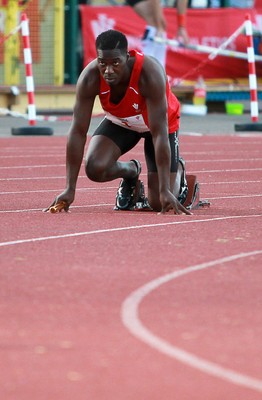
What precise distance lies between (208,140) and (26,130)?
2616 millimetres

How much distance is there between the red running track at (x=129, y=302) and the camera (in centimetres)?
516

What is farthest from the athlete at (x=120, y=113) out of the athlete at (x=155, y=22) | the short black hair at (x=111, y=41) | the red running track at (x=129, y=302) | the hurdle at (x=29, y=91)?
the athlete at (x=155, y=22)

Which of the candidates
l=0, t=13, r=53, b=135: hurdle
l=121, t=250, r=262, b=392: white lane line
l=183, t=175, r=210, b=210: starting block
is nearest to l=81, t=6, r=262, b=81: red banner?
l=0, t=13, r=53, b=135: hurdle

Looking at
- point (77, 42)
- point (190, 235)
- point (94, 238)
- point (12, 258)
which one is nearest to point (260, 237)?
point (190, 235)

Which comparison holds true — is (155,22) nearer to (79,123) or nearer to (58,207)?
(79,123)

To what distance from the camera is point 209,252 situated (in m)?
8.17

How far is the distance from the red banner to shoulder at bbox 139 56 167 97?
44.3 feet

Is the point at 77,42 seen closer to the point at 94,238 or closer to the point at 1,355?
the point at 94,238

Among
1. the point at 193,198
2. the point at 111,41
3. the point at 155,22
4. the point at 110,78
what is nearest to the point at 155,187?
the point at 193,198

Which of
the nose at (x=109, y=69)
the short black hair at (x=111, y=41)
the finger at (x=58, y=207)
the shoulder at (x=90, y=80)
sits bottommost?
the finger at (x=58, y=207)

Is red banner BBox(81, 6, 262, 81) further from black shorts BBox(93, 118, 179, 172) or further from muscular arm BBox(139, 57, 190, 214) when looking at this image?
muscular arm BBox(139, 57, 190, 214)

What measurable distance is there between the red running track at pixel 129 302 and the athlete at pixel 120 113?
0.25 m

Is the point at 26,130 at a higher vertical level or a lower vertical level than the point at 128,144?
lower

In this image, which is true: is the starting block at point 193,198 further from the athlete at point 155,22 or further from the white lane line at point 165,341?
the athlete at point 155,22
